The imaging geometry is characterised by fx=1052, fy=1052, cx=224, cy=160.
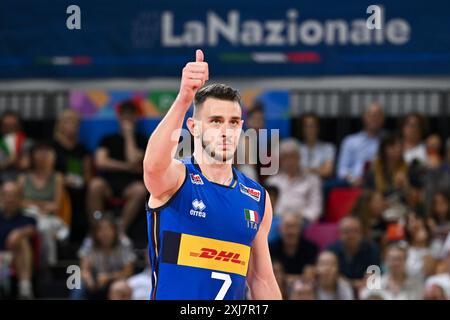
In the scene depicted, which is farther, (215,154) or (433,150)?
(433,150)

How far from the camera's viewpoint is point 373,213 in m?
11.4

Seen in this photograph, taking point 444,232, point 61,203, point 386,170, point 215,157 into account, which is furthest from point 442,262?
point 215,157

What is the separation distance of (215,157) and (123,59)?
6.88 metres

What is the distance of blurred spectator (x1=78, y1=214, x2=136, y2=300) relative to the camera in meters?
11.1

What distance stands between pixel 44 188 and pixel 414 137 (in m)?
4.32

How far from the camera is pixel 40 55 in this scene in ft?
41.6

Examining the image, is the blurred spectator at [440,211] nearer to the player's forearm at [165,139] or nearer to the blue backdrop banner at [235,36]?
the blue backdrop banner at [235,36]

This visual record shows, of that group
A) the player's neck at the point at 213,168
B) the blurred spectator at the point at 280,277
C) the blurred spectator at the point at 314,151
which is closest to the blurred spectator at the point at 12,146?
the blurred spectator at the point at 314,151

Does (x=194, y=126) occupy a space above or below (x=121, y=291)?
above

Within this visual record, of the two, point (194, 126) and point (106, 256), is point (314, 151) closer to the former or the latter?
point (106, 256)

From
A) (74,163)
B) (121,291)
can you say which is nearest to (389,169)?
(121,291)

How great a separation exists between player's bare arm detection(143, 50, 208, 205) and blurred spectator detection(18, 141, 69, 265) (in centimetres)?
648

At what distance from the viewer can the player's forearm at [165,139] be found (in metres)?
5.43

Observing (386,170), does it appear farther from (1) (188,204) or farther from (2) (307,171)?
(1) (188,204)
